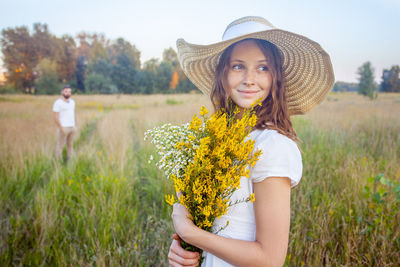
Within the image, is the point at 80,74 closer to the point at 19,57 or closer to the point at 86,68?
the point at 86,68

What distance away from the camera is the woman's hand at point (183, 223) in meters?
0.90

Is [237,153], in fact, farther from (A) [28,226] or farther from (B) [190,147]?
(A) [28,226]

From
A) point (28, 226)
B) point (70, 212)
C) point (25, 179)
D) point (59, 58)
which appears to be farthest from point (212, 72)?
point (59, 58)

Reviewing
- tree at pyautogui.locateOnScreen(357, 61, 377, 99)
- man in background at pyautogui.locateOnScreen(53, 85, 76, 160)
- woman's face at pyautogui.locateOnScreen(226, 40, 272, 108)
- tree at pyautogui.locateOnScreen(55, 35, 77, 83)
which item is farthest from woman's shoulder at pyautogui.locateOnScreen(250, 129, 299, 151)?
tree at pyautogui.locateOnScreen(357, 61, 377, 99)

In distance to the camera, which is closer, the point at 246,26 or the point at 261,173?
the point at 261,173

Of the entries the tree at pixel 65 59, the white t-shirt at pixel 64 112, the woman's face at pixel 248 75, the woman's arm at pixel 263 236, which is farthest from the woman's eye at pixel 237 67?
the tree at pixel 65 59

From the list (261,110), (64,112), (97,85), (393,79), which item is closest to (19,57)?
(97,85)

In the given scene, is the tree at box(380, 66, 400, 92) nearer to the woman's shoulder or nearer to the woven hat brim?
the woven hat brim

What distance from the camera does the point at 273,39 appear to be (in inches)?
51.2

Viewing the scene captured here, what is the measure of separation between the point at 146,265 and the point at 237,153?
180 centimetres

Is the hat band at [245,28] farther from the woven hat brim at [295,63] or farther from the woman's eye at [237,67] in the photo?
the woman's eye at [237,67]

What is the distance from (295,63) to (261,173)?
3.08 ft

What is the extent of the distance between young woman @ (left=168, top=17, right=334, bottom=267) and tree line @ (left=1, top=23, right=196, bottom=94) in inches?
1022

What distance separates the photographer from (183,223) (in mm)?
921
